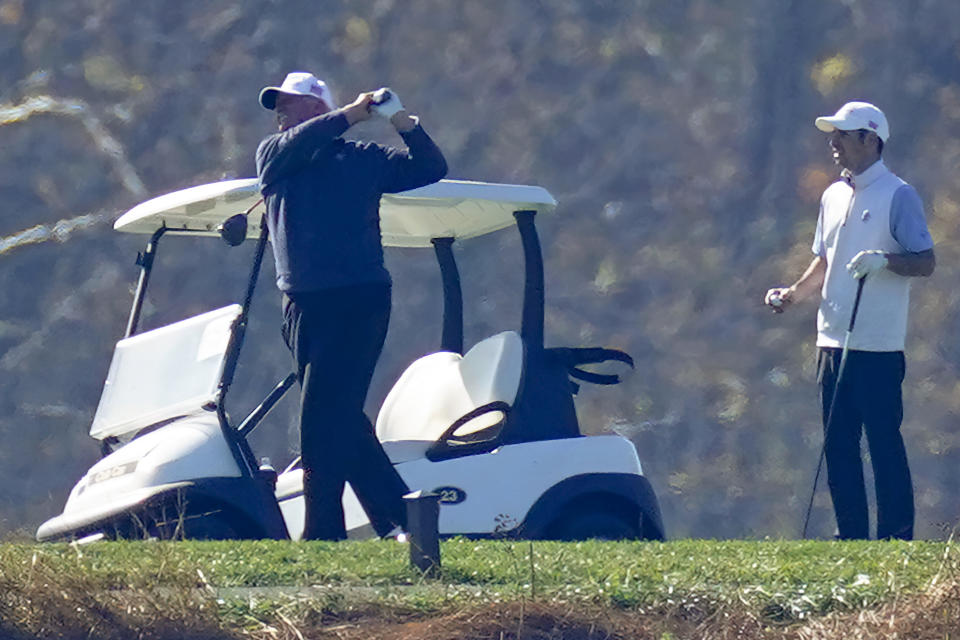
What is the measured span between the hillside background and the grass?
31.8 ft

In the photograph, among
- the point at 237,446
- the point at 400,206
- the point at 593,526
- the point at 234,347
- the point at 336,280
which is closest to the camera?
the point at 336,280

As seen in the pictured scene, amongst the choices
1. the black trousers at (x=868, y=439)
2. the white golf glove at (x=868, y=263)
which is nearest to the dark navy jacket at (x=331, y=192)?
the white golf glove at (x=868, y=263)

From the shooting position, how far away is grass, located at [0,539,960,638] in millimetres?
4562

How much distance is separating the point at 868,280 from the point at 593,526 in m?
1.25

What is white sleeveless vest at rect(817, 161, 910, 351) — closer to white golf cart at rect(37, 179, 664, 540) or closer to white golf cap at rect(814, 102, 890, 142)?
white golf cap at rect(814, 102, 890, 142)

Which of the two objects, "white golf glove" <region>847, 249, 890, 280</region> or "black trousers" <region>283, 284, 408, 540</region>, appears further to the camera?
"white golf glove" <region>847, 249, 890, 280</region>

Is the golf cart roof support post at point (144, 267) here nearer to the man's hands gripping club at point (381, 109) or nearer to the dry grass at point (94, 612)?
the man's hands gripping club at point (381, 109)

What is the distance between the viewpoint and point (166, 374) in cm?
700

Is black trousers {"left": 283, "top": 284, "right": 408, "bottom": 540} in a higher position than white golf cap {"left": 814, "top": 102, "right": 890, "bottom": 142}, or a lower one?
lower

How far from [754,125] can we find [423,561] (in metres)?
11.1

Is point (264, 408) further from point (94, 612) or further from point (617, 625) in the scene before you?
point (617, 625)

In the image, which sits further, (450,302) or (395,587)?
(450,302)

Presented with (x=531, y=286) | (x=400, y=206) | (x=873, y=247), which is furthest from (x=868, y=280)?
(x=400, y=206)

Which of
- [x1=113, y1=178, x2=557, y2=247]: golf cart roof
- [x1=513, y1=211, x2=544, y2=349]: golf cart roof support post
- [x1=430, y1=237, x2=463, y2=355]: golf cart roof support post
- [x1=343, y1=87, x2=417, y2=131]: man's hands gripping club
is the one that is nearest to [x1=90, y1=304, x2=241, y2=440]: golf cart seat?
[x1=113, y1=178, x2=557, y2=247]: golf cart roof
